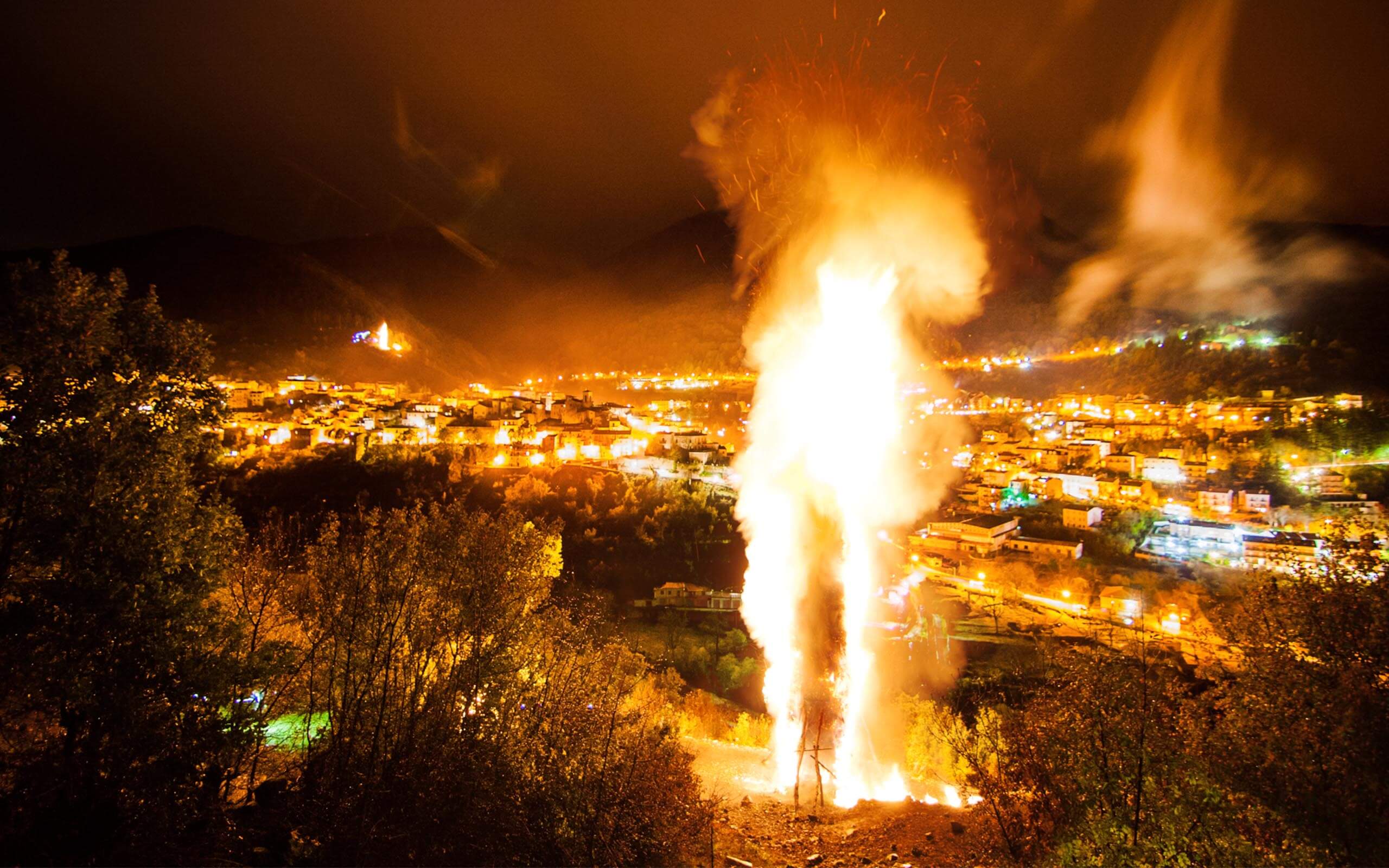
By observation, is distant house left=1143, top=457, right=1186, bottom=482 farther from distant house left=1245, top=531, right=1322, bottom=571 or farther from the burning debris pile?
the burning debris pile

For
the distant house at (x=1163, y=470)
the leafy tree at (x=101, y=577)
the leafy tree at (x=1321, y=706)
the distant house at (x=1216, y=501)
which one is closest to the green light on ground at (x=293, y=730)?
the leafy tree at (x=101, y=577)

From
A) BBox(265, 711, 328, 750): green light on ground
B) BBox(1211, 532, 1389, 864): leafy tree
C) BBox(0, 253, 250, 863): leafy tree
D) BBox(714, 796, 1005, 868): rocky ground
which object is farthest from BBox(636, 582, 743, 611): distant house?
BBox(0, 253, 250, 863): leafy tree

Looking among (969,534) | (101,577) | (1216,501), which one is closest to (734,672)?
(969,534)

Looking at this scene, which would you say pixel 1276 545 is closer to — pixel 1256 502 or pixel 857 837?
pixel 1256 502

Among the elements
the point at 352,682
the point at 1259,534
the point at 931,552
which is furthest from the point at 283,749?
the point at 1259,534

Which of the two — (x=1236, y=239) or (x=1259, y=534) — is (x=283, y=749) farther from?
(x=1236, y=239)

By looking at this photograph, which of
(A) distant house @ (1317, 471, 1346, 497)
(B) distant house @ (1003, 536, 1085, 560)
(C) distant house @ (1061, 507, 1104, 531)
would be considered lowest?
(B) distant house @ (1003, 536, 1085, 560)

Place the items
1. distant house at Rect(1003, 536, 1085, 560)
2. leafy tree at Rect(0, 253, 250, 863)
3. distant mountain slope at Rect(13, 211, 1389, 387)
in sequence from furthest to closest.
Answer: distant mountain slope at Rect(13, 211, 1389, 387) < distant house at Rect(1003, 536, 1085, 560) < leafy tree at Rect(0, 253, 250, 863)
